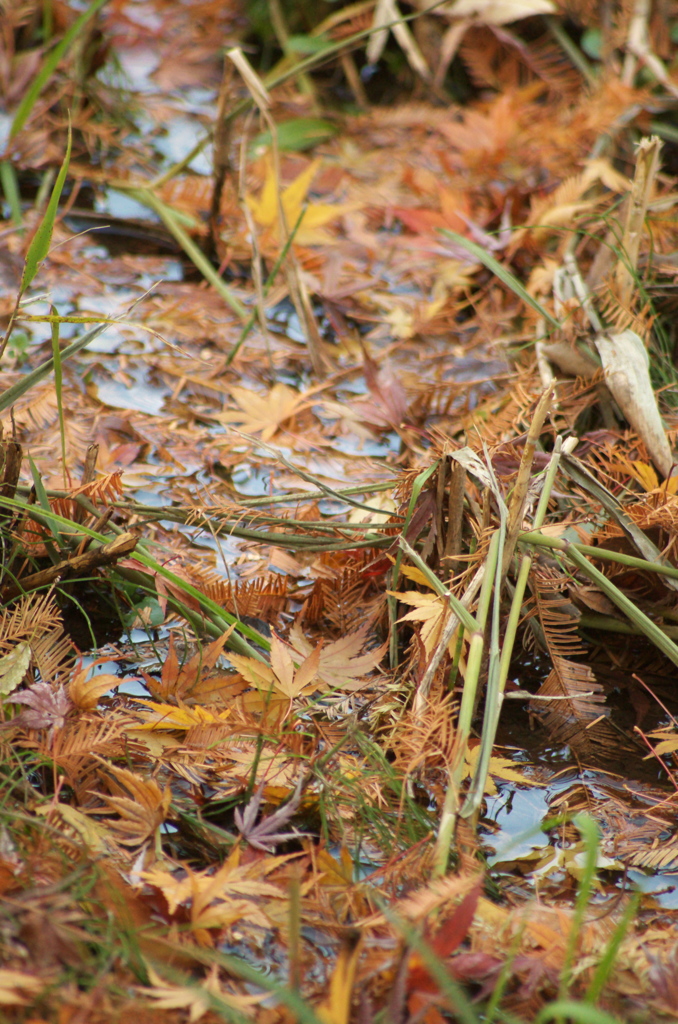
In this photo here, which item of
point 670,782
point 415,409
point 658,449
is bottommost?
point 670,782

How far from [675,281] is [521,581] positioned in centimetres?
81

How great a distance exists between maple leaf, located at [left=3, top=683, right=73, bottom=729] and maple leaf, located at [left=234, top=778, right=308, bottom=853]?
185mm

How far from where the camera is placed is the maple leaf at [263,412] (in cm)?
129

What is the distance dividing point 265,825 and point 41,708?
0.23m

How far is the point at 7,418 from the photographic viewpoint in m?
1.22

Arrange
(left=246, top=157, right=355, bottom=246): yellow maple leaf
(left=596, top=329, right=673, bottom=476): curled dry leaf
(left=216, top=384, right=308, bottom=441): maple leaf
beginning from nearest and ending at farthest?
(left=596, top=329, right=673, bottom=476): curled dry leaf
(left=216, top=384, right=308, bottom=441): maple leaf
(left=246, top=157, right=355, bottom=246): yellow maple leaf

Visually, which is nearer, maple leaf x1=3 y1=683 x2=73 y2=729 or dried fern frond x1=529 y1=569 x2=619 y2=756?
maple leaf x1=3 y1=683 x2=73 y2=729

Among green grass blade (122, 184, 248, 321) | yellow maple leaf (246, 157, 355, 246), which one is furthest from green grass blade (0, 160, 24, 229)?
yellow maple leaf (246, 157, 355, 246)

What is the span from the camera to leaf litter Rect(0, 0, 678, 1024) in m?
0.63

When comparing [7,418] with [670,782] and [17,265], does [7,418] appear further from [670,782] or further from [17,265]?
[670,782]

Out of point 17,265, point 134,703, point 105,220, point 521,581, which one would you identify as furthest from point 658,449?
point 105,220

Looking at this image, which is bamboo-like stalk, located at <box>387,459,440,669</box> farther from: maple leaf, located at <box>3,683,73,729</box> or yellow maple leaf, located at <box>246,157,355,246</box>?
yellow maple leaf, located at <box>246,157,355,246</box>

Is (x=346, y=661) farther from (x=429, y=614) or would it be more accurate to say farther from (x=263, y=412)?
(x=263, y=412)

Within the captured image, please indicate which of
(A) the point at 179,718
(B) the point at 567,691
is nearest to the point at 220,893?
(A) the point at 179,718
